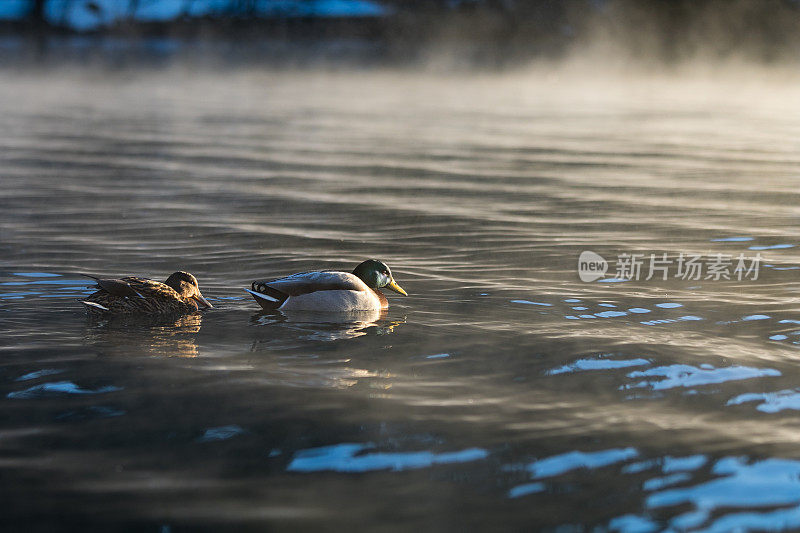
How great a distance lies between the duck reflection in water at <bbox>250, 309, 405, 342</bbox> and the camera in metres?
8.49

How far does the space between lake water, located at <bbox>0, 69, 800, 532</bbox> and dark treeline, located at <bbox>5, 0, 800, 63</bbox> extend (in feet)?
192

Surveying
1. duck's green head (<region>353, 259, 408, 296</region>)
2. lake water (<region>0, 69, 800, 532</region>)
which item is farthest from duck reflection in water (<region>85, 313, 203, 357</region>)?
duck's green head (<region>353, 259, 408, 296</region>)

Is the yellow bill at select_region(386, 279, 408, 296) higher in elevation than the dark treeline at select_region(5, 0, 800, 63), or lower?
lower

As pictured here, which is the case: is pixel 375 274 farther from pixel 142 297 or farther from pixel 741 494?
pixel 741 494

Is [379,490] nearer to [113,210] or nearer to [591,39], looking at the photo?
[113,210]

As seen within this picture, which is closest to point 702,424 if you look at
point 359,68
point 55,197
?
point 55,197

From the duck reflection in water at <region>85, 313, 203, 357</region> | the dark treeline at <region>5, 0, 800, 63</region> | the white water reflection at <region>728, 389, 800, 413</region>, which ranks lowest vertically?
the duck reflection in water at <region>85, 313, 203, 357</region>

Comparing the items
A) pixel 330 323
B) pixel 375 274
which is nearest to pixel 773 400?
pixel 330 323

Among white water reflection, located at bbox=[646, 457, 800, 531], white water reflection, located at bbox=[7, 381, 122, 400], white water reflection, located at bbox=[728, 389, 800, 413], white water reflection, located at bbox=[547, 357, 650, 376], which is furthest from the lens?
white water reflection, located at bbox=[547, 357, 650, 376]

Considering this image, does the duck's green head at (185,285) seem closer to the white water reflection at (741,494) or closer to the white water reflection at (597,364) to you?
the white water reflection at (597,364)

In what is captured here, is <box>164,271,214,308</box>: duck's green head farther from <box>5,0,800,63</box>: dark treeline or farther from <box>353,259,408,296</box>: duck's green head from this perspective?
<box>5,0,800,63</box>: dark treeline

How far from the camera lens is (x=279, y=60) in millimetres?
80750

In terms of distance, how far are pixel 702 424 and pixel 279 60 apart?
76.9 meters

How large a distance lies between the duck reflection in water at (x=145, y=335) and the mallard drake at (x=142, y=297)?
79 mm
